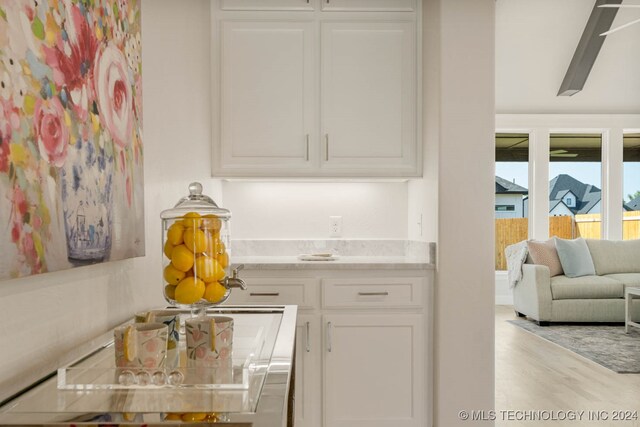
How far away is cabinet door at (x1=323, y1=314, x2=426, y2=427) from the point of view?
2.60 metres

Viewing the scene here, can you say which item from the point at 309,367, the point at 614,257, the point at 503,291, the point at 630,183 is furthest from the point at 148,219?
the point at 630,183

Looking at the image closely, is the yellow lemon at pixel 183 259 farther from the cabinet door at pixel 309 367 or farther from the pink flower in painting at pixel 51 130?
the cabinet door at pixel 309 367

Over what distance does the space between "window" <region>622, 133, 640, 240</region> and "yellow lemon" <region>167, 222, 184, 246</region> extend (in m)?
7.22

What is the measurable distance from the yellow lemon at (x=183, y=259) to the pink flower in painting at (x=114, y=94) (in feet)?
1.33

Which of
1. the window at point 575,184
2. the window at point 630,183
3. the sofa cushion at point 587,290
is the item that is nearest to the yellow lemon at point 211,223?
the sofa cushion at point 587,290

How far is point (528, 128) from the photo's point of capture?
6676 mm

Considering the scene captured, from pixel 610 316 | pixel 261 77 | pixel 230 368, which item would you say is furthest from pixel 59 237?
pixel 610 316

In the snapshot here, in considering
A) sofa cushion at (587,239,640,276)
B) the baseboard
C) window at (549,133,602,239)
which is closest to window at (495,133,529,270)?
the baseboard

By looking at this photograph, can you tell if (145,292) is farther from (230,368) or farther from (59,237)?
(230,368)

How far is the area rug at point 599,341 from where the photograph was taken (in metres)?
4.02

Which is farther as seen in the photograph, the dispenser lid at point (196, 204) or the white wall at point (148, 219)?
the dispenser lid at point (196, 204)

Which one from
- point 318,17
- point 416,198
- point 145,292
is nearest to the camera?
point 145,292

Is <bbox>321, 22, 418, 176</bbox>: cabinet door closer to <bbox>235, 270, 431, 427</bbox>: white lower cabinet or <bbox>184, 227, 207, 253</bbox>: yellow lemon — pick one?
<bbox>235, 270, 431, 427</bbox>: white lower cabinet

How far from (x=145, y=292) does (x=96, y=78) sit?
31.8 inches
